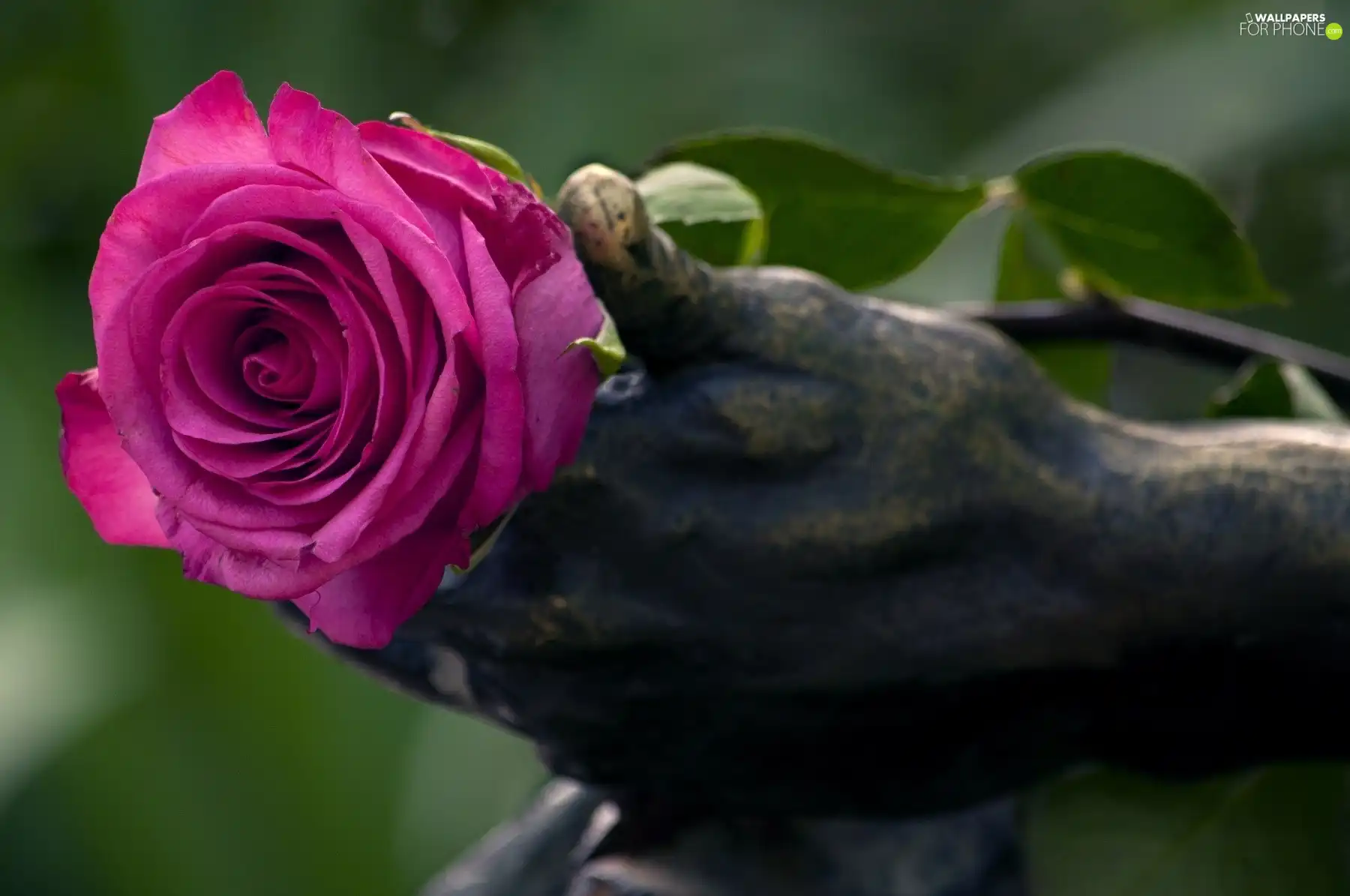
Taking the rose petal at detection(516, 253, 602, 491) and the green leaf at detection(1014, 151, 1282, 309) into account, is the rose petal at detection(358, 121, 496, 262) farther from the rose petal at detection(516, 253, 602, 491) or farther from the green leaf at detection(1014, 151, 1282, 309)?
the green leaf at detection(1014, 151, 1282, 309)

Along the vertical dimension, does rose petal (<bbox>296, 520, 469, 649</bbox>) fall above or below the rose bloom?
below

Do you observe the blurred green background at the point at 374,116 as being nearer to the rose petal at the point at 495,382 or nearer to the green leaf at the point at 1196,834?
the green leaf at the point at 1196,834

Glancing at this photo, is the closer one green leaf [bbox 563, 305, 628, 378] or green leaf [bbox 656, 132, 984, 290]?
green leaf [bbox 563, 305, 628, 378]

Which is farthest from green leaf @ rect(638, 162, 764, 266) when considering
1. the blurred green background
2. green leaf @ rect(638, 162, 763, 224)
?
the blurred green background

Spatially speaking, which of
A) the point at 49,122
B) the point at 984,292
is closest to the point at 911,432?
the point at 984,292
